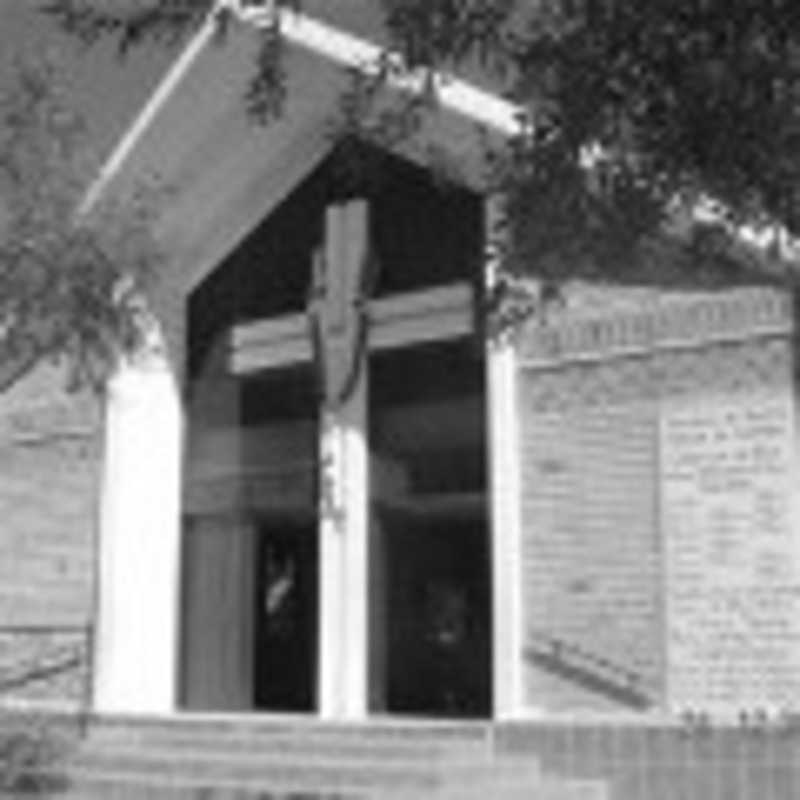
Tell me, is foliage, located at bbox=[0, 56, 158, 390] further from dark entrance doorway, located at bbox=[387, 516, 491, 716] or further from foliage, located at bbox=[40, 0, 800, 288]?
foliage, located at bbox=[40, 0, 800, 288]

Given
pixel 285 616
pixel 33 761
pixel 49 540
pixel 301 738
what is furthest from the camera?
pixel 49 540

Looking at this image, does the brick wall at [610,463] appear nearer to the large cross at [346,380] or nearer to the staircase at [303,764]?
the staircase at [303,764]

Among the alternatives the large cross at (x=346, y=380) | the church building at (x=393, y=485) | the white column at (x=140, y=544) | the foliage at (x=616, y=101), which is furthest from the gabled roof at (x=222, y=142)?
the foliage at (x=616, y=101)

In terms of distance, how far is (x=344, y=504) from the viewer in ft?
47.8

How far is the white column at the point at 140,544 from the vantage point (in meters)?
15.3

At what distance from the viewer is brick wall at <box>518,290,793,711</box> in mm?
11766

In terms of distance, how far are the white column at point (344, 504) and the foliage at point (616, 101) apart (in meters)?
9.33

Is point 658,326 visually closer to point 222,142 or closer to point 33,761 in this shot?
point 222,142

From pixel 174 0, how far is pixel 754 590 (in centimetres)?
730

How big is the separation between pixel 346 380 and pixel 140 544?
244 centimetres

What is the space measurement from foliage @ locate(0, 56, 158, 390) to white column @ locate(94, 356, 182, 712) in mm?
3387

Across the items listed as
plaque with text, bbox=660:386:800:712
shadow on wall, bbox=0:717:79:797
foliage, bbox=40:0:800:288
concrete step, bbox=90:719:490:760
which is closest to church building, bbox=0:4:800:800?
plaque with text, bbox=660:386:800:712

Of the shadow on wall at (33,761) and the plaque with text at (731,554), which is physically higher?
the plaque with text at (731,554)

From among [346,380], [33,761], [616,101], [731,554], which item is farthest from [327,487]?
[616,101]
